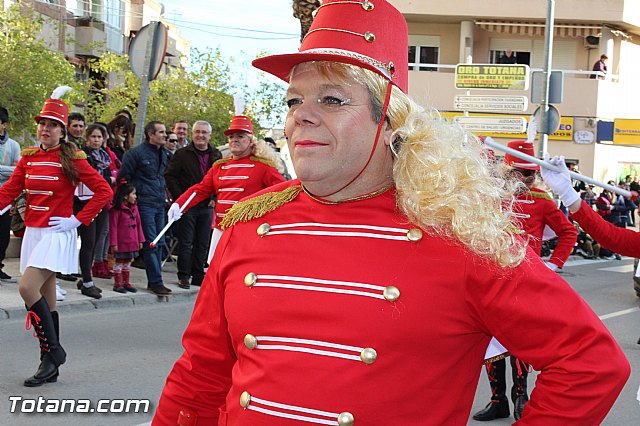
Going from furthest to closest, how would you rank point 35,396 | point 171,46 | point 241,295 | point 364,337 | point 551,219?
point 171,46 → point 551,219 → point 35,396 → point 241,295 → point 364,337

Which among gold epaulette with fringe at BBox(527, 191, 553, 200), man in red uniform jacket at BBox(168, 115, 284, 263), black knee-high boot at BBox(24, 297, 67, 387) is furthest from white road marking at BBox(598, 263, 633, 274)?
black knee-high boot at BBox(24, 297, 67, 387)

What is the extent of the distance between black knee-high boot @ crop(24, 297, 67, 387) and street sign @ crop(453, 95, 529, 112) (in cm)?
1605

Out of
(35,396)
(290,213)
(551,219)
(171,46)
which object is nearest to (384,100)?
(290,213)

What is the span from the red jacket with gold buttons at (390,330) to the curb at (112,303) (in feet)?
24.8

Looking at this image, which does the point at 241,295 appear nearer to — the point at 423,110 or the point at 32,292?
the point at 423,110

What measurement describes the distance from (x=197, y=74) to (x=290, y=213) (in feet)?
104

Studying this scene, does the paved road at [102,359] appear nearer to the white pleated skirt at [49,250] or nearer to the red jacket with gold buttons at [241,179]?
the white pleated skirt at [49,250]

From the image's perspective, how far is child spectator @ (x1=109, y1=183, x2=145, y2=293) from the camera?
37.2ft

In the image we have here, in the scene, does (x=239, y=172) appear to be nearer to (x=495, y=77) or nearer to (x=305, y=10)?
(x=305, y=10)

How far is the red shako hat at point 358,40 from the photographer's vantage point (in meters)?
2.47

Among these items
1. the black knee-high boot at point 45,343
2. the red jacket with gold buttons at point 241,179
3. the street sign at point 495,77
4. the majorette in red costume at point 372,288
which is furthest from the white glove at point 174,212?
the street sign at point 495,77

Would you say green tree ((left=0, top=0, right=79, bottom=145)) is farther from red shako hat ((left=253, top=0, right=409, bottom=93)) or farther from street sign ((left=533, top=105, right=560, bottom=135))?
red shako hat ((left=253, top=0, right=409, bottom=93))

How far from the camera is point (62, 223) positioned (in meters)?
7.61

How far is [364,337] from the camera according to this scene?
2.27m
